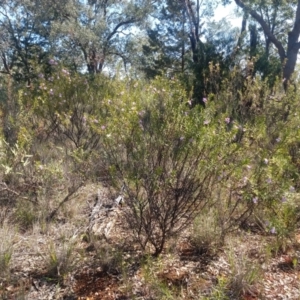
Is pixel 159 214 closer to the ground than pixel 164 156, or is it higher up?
closer to the ground

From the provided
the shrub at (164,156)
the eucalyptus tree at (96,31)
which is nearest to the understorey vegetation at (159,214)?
the shrub at (164,156)

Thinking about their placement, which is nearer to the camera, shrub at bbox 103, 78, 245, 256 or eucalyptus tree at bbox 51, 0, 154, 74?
shrub at bbox 103, 78, 245, 256

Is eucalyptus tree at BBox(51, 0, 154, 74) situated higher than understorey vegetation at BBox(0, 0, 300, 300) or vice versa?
eucalyptus tree at BBox(51, 0, 154, 74)

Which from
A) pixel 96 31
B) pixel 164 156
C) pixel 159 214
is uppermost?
pixel 96 31

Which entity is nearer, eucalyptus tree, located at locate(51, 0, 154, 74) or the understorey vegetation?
the understorey vegetation

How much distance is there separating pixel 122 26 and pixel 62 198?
14544mm

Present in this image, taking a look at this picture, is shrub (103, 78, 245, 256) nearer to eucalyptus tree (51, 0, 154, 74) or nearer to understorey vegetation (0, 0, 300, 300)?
understorey vegetation (0, 0, 300, 300)

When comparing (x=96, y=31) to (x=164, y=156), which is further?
(x=96, y=31)

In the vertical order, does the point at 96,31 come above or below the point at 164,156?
above

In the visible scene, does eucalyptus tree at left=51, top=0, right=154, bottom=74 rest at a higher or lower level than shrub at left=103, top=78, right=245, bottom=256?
higher

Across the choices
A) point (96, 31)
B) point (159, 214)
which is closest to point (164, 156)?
point (159, 214)

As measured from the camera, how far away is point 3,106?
19.4 feet

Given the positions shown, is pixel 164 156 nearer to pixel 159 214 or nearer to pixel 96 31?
pixel 159 214

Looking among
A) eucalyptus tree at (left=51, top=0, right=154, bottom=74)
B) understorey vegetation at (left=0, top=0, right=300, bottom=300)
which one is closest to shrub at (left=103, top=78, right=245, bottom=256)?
understorey vegetation at (left=0, top=0, right=300, bottom=300)
